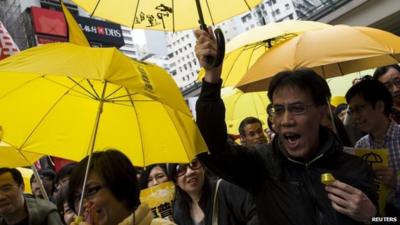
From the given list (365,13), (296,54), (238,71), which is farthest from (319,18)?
(296,54)

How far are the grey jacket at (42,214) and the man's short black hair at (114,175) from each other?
109cm

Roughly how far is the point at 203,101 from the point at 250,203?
1.10 meters

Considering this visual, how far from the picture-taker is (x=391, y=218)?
2006 millimetres

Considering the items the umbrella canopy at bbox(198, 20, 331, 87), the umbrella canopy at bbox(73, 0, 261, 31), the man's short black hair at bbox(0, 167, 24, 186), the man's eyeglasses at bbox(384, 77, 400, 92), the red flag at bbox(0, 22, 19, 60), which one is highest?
the red flag at bbox(0, 22, 19, 60)

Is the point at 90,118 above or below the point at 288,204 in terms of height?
above

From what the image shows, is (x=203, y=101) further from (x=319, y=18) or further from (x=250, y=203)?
(x=319, y=18)

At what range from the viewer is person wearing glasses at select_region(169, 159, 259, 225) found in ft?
9.35

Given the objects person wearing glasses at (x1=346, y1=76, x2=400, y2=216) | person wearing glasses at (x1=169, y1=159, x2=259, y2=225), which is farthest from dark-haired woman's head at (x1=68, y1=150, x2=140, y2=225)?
person wearing glasses at (x1=346, y1=76, x2=400, y2=216)

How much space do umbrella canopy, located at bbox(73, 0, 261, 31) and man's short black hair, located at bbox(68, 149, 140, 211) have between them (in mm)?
1058

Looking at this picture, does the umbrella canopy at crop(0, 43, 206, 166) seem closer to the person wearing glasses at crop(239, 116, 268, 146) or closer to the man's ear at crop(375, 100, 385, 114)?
the man's ear at crop(375, 100, 385, 114)

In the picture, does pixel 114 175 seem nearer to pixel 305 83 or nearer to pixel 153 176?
pixel 305 83

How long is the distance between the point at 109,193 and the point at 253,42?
2475mm

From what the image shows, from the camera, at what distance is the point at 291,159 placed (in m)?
2.07

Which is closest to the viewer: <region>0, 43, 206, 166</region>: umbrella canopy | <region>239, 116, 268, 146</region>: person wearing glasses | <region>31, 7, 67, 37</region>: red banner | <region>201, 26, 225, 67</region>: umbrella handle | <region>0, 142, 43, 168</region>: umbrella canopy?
<region>201, 26, 225, 67</region>: umbrella handle
